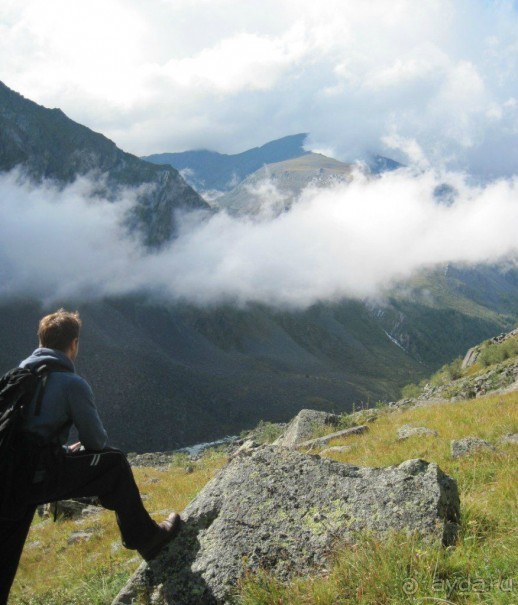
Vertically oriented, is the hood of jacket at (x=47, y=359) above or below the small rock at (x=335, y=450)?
above

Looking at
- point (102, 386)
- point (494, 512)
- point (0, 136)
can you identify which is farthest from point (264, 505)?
point (0, 136)

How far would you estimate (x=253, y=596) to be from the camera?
429 centimetres

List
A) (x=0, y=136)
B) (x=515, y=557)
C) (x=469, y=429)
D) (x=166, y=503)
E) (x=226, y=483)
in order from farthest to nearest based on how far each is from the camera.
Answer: (x=0, y=136), (x=166, y=503), (x=469, y=429), (x=226, y=483), (x=515, y=557)

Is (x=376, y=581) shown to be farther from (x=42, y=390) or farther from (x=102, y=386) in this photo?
(x=102, y=386)

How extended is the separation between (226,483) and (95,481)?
5.50 ft

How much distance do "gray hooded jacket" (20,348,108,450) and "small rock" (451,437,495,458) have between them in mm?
6002

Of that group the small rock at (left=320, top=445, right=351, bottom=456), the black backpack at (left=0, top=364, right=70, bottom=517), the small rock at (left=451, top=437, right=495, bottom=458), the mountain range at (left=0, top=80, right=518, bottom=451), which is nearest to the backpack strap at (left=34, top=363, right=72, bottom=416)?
the black backpack at (left=0, top=364, right=70, bottom=517)

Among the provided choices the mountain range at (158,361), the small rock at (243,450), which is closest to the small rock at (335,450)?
the small rock at (243,450)

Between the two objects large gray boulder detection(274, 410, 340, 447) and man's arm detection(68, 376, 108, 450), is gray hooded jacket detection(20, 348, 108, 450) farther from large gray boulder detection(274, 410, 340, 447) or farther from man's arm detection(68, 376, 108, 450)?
large gray boulder detection(274, 410, 340, 447)

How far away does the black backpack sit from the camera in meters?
4.80

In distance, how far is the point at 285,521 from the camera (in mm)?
5320

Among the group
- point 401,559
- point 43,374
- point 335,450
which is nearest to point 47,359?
point 43,374

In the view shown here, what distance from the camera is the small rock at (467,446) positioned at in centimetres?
816

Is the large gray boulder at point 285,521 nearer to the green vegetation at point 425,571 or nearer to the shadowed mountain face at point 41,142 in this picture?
the green vegetation at point 425,571
